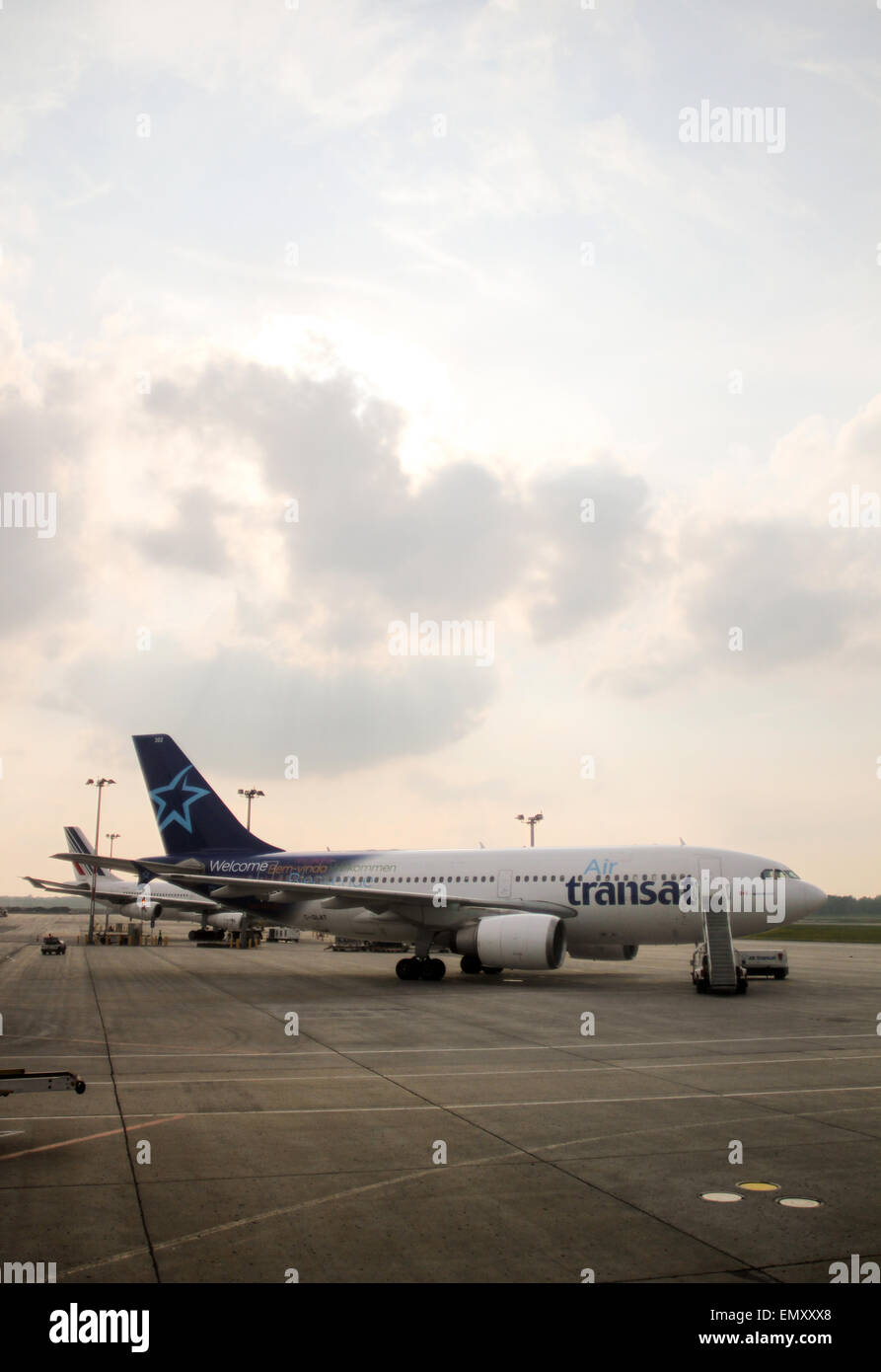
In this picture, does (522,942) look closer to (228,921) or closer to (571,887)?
(571,887)

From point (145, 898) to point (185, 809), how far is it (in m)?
26.2

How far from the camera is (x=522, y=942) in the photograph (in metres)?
27.6

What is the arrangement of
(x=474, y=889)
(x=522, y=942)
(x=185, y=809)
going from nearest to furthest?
(x=522, y=942)
(x=474, y=889)
(x=185, y=809)

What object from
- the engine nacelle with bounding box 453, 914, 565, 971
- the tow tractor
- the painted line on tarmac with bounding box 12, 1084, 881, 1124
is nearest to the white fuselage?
the engine nacelle with bounding box 453, 914, 565, 971

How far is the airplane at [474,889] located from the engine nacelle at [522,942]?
0.11 feet

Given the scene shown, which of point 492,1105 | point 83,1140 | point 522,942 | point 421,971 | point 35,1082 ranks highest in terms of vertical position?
point 35,1082

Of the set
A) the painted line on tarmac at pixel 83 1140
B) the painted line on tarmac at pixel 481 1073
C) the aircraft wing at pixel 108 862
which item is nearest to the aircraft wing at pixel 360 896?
the aircraft wing at pixel 108 862

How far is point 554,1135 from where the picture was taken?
1052 cm

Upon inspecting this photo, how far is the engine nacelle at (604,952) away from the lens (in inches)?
1233

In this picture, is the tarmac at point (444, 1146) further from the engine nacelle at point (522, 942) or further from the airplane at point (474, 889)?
the airplane at point (474, 889)

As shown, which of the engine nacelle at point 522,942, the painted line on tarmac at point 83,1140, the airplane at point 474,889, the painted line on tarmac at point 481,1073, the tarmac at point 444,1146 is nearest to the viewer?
the tarmac at point 444,1146

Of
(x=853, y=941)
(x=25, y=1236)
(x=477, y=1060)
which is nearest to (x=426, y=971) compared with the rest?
(x=477, y=1060)

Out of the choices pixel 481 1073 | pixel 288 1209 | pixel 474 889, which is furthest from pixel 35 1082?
pixel 474 889
